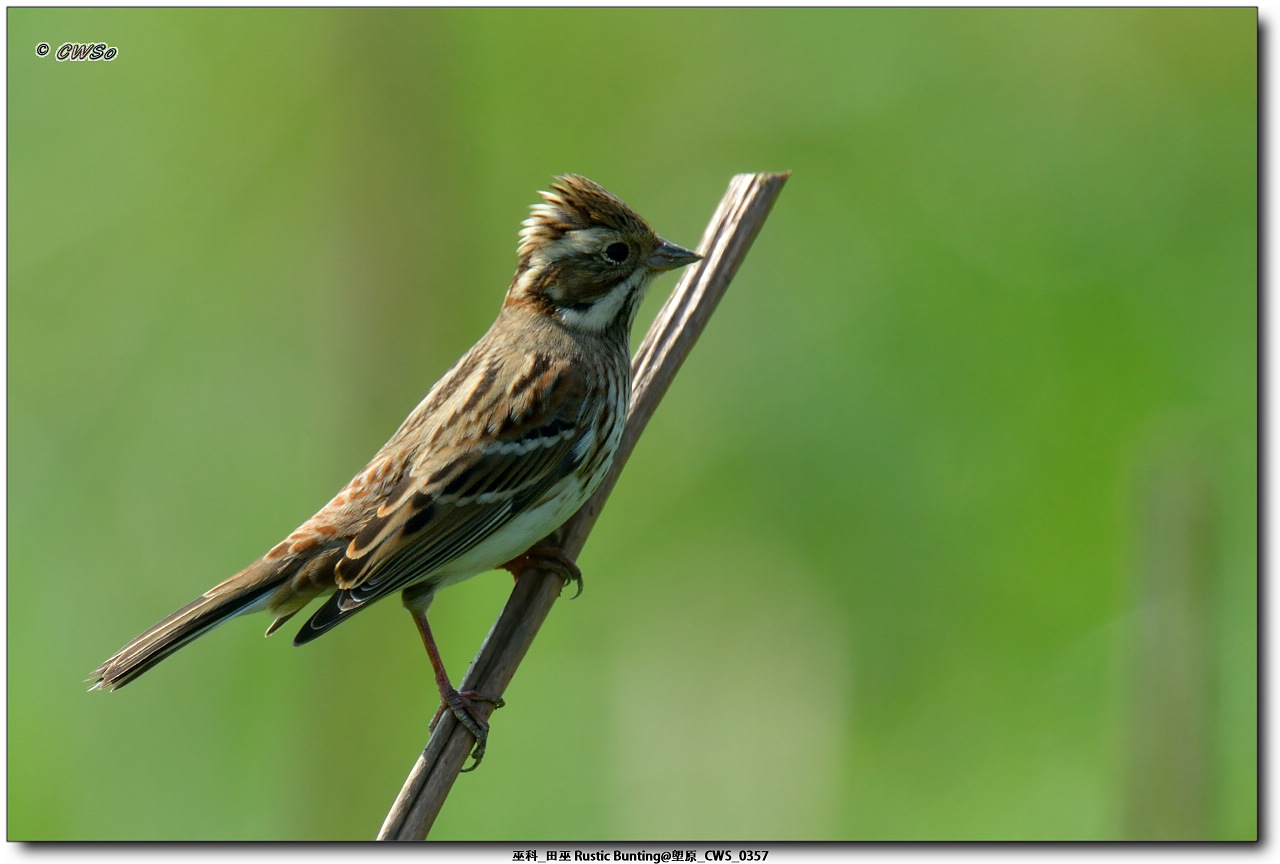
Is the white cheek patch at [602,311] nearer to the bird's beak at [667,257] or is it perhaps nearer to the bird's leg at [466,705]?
the bird's beak at [667,257]

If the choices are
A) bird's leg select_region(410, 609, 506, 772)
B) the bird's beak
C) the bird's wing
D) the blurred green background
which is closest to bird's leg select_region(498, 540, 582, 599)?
the bird's wing

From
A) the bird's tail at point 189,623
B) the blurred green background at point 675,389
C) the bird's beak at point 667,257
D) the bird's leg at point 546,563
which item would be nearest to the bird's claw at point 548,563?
the bird's leg at point 546,563

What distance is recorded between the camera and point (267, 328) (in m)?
7.24

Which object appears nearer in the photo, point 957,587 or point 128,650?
point 128,650

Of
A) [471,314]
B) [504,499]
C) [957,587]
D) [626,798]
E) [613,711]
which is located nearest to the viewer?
[504,499]

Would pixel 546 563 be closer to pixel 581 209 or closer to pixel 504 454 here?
pixel 504 454

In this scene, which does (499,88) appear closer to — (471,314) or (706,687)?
(471,314)

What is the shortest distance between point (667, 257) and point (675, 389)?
222cm

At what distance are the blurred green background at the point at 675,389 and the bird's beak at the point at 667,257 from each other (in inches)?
66.5

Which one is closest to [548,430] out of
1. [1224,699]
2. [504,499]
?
[504,499]

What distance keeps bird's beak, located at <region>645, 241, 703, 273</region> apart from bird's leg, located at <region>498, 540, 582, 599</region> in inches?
48.5

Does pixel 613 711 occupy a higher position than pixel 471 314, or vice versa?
pixel 471 314

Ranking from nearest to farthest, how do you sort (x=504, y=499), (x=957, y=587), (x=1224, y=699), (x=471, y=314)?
(x=1224, y=699) < (x=504, y=499) < (x=957, y=587) < (x=471, y=314)

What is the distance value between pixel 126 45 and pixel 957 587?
491 centimetres
